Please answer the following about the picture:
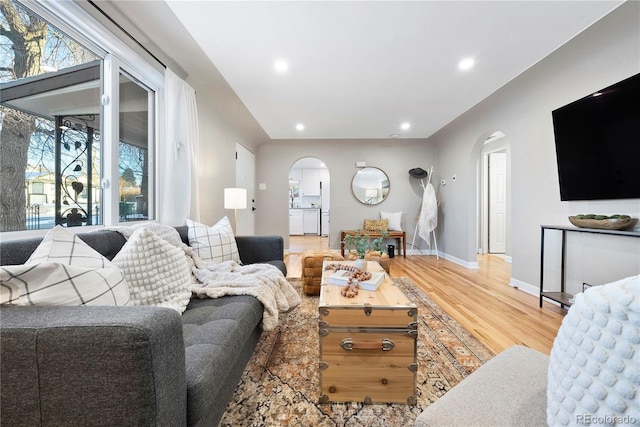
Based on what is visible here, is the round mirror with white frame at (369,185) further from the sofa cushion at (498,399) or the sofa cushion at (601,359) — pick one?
the sofa cushion at (601,359)

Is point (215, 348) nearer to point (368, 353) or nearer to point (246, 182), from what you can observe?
point (368, 353)

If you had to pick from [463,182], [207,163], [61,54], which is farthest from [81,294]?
[463,182]

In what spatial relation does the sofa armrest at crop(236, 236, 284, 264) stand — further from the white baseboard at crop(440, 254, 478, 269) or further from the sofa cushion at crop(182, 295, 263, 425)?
the white baseboard at crop(440, 254, 478, 269)

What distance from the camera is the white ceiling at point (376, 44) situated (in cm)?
174

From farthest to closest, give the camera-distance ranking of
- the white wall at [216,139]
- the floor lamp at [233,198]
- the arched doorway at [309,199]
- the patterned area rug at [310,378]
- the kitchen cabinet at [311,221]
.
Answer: the kitchen cabinet at [311,221]
the arched doorway at [309,199]
the floor lamp at [233,198]
the white wall at [216,139]
the patterned area rug at [310,378]

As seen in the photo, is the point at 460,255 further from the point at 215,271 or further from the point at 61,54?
the point at 61,54

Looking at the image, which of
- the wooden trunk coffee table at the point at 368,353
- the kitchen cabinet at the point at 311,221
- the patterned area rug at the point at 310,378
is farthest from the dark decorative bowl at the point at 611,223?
the kitchen cabinet at the point at 311,221

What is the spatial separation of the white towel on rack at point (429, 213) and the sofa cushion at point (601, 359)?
4694mm

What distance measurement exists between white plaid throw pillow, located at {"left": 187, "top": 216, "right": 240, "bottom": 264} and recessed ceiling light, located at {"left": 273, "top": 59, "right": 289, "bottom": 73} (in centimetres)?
162

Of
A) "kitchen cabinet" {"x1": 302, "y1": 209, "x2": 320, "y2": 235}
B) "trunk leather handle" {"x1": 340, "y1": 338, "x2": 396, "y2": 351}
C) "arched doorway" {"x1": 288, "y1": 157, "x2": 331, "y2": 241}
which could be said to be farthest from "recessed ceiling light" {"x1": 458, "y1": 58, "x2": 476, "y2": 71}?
"kitchen cabinet" {"x1": 302, "y1": 209, "x2": 320, "y2": 235}

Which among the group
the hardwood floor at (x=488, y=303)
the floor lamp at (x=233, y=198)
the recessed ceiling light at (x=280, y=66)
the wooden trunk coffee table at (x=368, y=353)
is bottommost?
the hardwood floor at (x=488, y=303)

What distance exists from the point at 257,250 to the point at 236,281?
33.9 inches

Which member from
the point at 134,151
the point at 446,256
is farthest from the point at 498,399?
the point at 446,256

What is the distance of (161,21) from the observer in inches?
72.8
